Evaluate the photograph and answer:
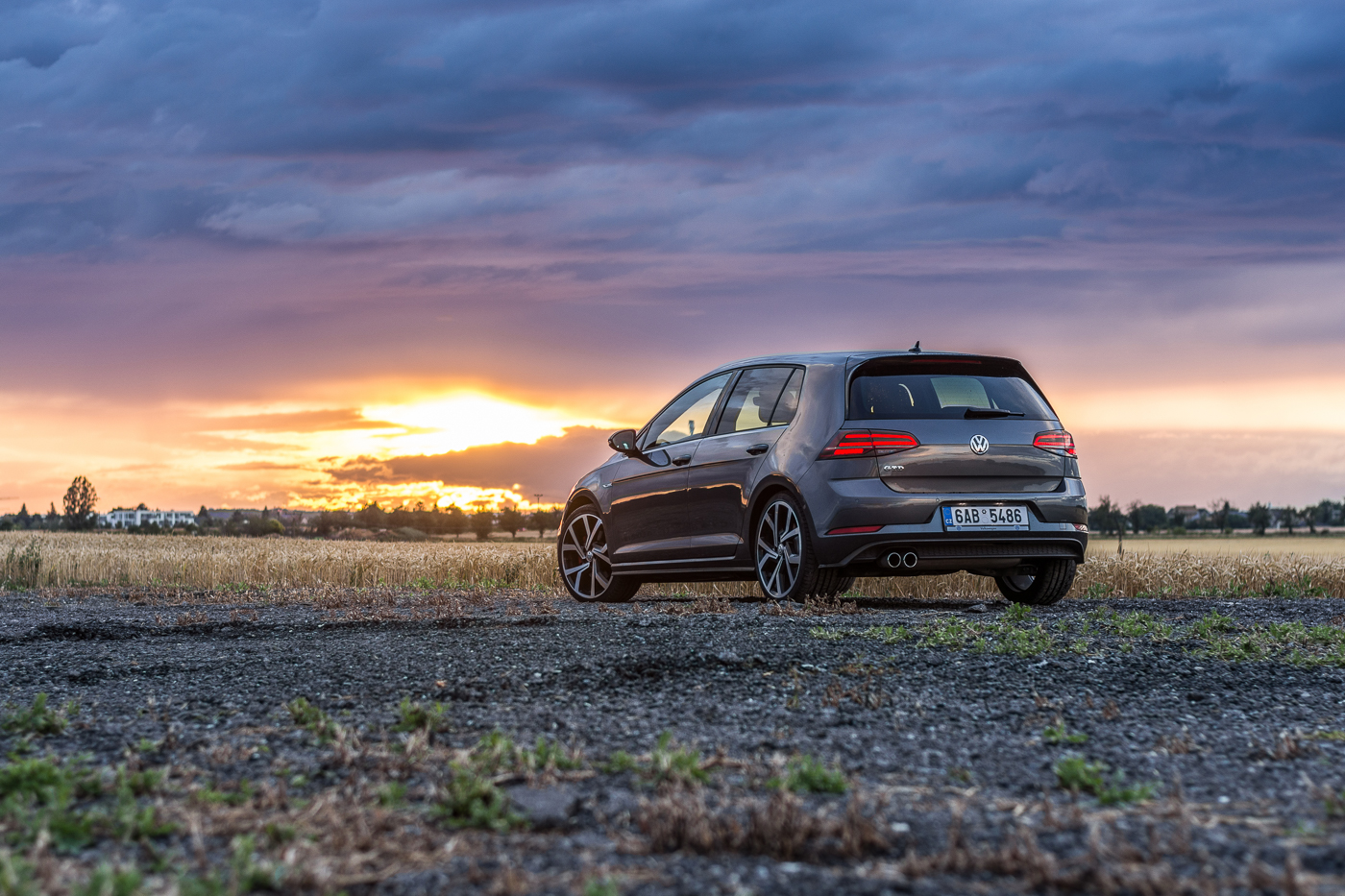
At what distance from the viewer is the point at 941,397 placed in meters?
8.49

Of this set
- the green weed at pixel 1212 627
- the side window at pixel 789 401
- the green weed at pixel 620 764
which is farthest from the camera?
the side window at pixel 789 401

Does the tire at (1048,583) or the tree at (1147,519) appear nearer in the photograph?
the tire at (1048,583)

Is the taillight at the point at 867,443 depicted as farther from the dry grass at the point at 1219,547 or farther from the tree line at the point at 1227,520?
the tree line at the point at 1227,520

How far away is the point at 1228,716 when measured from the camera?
486 cm

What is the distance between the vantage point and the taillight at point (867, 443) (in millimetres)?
8055

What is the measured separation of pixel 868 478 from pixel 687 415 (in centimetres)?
234

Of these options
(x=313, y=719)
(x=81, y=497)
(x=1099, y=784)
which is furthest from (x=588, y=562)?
(x=81, y=497)

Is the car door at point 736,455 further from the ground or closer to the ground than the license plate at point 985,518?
further from the ground

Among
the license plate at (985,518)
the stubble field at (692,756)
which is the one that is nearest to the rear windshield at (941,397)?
the license plate at (985,518)

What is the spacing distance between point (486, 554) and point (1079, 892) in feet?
57.5

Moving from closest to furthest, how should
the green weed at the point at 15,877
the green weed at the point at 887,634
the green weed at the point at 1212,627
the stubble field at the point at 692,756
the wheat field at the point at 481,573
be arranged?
the green weed at the point at 15,877, the stubble field at the point at 692,756, the green weed at the point at 887,634, the green weed at the point at 1212,627, the wheat field at the point at 481,573

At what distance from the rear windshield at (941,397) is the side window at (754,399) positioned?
72 centimetres

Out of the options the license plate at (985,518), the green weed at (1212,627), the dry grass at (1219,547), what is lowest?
the dry grass at (1219,547)

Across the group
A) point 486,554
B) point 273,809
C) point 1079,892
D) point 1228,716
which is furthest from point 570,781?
point 486,554
